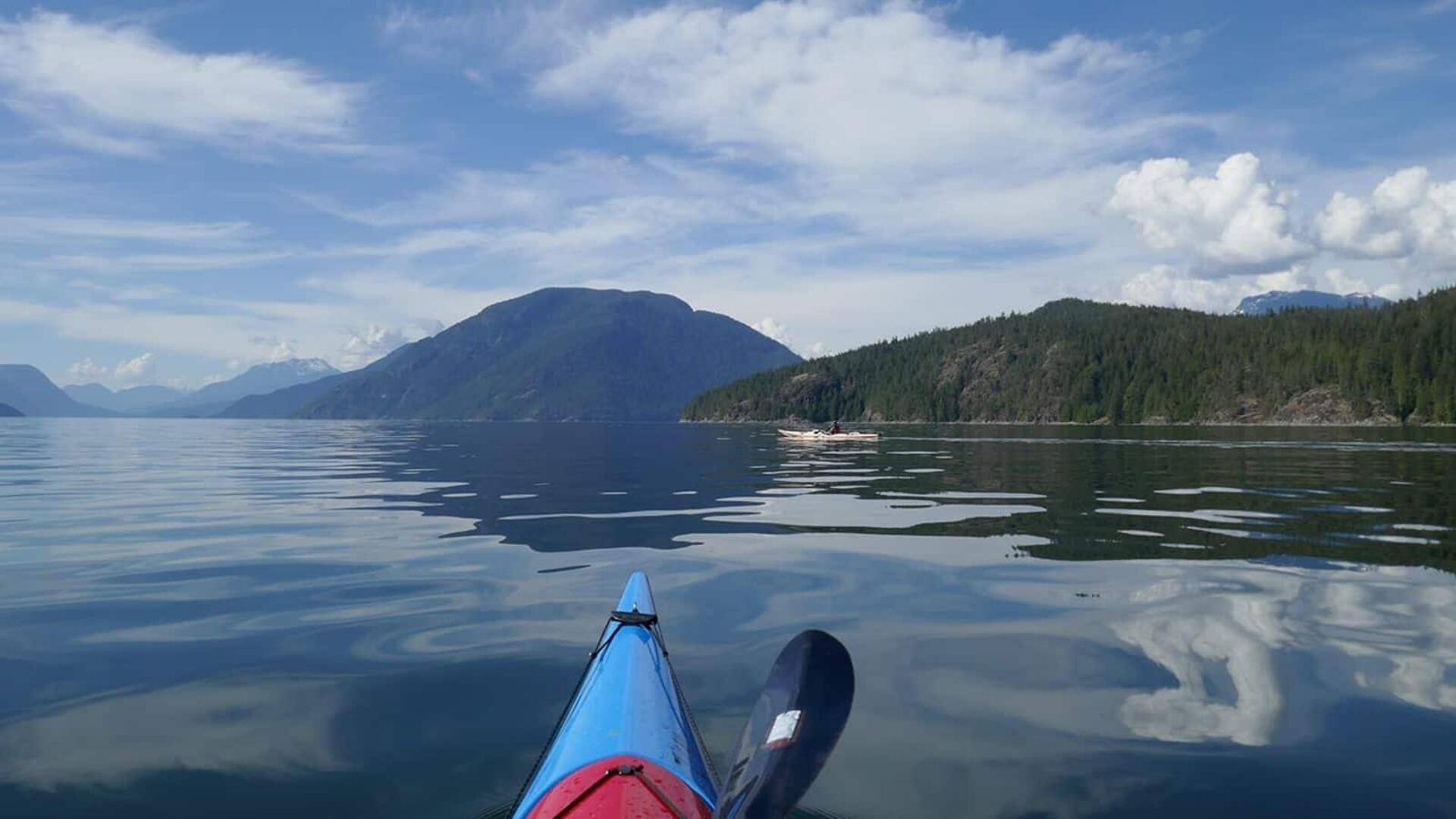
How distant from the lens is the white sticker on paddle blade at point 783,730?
612 centimetres

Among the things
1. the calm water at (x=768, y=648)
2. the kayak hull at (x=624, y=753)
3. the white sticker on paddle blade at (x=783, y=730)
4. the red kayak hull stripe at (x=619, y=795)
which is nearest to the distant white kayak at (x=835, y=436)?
the calm water at (x=768, y=648)

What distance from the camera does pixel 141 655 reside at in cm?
1152

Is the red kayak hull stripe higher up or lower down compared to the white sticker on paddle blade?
lower down

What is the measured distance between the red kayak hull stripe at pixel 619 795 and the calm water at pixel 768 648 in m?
1.55

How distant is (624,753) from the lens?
6676 millimetres

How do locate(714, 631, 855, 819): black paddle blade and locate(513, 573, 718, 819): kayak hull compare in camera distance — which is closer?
locate(714, 631, 855, 819): black paddle blade

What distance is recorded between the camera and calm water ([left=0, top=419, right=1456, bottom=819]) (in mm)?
7750

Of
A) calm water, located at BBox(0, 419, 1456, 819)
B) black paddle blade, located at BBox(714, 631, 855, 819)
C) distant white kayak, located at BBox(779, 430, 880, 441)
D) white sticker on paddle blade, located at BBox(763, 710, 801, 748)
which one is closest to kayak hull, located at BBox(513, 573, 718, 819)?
black paddle blade, located at BBox(714, 631, 855, 819)

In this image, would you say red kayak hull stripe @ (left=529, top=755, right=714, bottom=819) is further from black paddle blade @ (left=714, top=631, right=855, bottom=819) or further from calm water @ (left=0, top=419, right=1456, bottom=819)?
calm water @ (left=0, top=419, right=1456, bottom=819)

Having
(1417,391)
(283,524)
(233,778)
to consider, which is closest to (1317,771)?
(233,778)

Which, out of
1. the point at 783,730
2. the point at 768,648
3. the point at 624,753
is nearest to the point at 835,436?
the point at 768,648

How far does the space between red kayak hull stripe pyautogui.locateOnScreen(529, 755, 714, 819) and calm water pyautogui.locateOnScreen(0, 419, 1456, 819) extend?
1551 millimetres

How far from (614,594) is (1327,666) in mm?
10598

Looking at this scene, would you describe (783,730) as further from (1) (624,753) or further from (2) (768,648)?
(2) (768,648)
